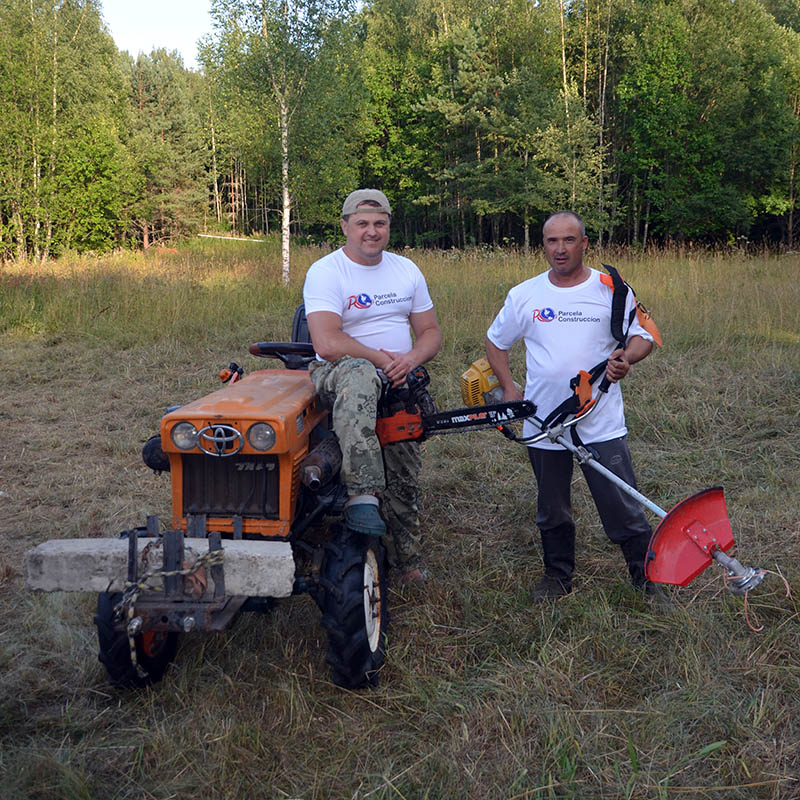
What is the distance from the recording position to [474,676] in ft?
9.98

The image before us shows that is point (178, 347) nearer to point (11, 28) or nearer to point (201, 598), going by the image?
point (201, 598)

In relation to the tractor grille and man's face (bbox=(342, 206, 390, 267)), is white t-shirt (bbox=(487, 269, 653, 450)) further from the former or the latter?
the tractor grille

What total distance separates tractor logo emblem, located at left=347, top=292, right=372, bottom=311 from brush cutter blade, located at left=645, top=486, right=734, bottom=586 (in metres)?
1.62

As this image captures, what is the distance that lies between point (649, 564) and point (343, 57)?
14747 millimetres

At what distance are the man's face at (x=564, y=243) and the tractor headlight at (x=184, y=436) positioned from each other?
66.4 inches

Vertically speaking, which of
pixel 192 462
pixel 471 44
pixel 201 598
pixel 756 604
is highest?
pixel 471 44

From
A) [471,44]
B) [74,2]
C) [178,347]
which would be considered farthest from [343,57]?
[74,2]

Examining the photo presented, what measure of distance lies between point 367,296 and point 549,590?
65.9 inches

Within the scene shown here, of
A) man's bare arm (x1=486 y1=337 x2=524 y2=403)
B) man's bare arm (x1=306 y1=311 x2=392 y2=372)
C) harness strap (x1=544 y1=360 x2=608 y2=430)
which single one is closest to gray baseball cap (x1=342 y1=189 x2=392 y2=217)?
man's bare arm (x1=306 y1=311 x2=392 y2=372)

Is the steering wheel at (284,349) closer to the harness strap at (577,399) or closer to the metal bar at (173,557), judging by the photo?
the harness strap at (577,399)

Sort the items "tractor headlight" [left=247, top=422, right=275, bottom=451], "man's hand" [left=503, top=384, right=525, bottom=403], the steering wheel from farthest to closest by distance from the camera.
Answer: the steering wheel < "man's hand" [left=503, top=384, right=525, bottom=403] < "tractor headlight" [left=247, top=422, right=275, bottom=451]

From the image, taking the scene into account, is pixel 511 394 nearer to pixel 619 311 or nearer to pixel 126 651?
pixel 619 311

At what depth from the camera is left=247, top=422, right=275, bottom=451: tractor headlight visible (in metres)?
2.87

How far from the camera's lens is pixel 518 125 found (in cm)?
2462
